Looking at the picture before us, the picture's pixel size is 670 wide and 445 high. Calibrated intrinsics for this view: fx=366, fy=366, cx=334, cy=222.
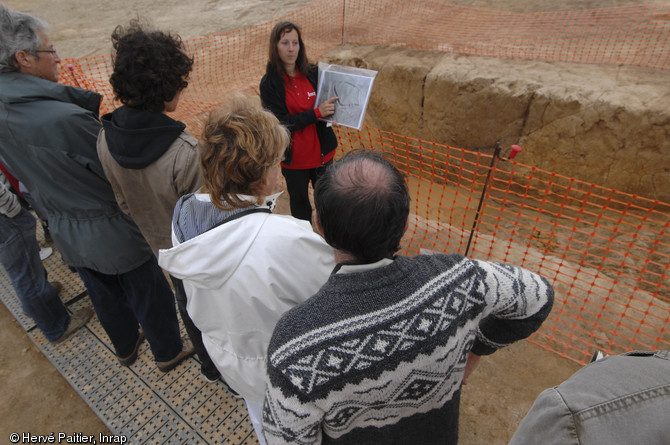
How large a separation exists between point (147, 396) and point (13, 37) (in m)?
2.24

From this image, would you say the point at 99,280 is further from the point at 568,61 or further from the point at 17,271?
the point at 568,61

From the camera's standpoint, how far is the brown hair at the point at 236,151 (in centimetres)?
122

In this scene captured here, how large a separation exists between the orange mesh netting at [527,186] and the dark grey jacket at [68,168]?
1880mm

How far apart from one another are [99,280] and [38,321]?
1172 mm

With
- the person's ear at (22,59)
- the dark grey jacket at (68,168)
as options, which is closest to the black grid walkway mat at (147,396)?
the dark grey jacket at (68,168)

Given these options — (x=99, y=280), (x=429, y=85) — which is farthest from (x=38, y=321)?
(x=429, y=85)

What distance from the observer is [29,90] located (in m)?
1.72

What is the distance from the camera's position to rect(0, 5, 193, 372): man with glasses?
173cm

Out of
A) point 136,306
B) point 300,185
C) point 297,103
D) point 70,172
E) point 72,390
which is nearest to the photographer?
point 70,172

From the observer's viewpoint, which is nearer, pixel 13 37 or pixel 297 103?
pixel 13 37

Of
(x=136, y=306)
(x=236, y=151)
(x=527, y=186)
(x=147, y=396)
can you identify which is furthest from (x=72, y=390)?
(x=527, y=186)

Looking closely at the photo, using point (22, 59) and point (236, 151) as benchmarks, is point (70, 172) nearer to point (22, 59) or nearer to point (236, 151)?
point (22, 59)

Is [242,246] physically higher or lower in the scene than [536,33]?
lower

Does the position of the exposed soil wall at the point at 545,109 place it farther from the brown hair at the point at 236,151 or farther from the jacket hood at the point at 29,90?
→ the jacket hood at the point at 29,90
